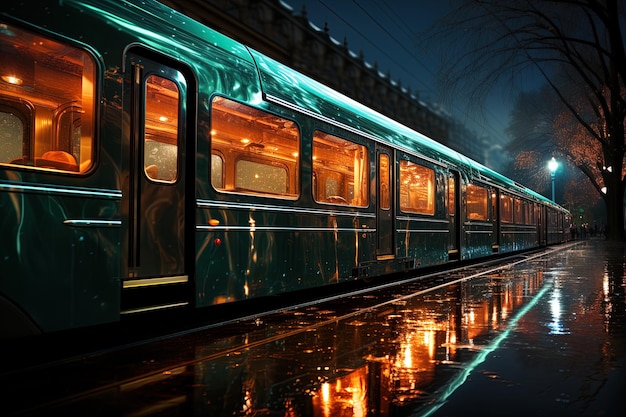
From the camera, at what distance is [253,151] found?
877 cm

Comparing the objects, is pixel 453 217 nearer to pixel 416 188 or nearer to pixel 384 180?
pixel 416 188

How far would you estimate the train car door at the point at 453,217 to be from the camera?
18.1 m

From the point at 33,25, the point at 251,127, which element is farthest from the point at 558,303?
the point at 33,25

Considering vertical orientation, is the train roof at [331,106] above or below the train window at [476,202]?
above

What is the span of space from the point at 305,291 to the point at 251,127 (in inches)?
196

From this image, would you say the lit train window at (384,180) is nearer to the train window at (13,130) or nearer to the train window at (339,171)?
the train window at (339,171)

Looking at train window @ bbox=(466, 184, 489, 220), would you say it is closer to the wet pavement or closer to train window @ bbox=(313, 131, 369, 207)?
train window @ bbox=(313, 131, 369, 207)

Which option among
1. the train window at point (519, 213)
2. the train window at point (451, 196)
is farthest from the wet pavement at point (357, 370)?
the train window at point (519, 213)

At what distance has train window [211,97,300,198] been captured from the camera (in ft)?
26.4

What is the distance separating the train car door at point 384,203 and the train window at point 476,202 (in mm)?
7215

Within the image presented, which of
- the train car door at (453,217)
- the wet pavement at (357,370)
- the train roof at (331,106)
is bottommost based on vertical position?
the wet pavement at (357,370)

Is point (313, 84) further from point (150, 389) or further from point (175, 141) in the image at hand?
point (150, 389)

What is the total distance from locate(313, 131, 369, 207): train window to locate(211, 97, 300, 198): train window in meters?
0.75

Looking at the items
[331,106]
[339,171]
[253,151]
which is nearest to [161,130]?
[253,151]
